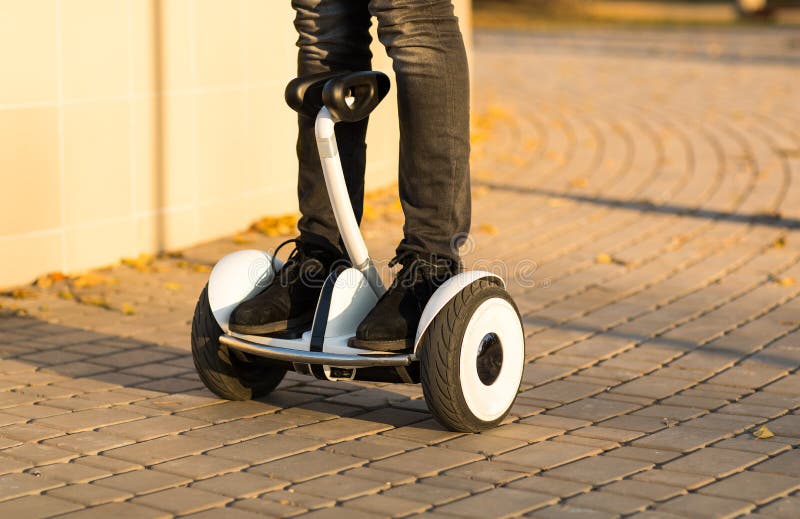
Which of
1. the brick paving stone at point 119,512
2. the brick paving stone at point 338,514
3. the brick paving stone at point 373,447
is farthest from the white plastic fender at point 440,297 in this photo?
the brick paving stone at point 119,512

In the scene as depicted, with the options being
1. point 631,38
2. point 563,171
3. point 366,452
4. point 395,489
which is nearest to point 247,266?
point 366,452

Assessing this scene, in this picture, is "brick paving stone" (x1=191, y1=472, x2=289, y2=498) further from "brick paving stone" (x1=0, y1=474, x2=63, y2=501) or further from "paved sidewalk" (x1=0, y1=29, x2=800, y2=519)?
"brick paving stone" (x1=0, y1=474, x2=63, y2=501)

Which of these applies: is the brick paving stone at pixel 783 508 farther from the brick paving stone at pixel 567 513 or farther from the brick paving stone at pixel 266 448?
the brick paving stone at pixel 266 448

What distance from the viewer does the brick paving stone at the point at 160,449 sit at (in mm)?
3357

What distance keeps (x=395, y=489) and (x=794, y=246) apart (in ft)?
12.3

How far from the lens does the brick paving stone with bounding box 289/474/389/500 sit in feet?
10.1

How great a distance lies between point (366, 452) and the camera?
134 inches

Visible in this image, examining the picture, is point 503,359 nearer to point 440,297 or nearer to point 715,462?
point 440,297

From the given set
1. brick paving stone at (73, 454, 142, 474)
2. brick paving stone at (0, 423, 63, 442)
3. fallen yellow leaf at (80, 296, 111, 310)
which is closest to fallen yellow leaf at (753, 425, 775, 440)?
brick paving stone at (73, 454, 142, 474)

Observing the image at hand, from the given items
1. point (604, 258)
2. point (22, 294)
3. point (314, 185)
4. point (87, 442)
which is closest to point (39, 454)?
point (87, 442)

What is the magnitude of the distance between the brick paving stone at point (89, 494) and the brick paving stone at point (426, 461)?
0.64 m

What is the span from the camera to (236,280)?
3.78m

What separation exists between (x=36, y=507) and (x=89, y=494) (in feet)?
0.45

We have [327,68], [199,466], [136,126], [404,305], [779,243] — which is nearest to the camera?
[199,466]
